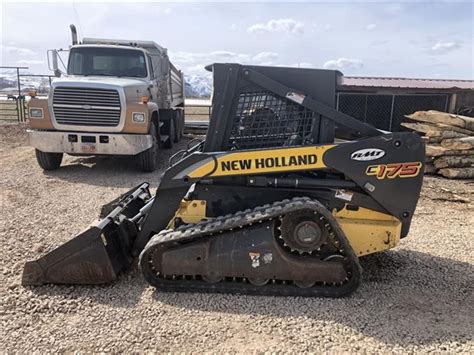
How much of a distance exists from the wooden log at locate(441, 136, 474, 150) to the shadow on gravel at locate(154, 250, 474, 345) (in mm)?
5976

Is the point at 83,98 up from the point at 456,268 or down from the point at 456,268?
up

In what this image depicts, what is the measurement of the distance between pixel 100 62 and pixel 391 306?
862 centimetres

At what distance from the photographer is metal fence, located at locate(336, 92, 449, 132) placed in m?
14.0

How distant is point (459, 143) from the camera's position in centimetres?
959

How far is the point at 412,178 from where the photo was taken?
3.88 m

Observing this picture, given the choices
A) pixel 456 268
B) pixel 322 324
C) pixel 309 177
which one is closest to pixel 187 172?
pixel 309 177

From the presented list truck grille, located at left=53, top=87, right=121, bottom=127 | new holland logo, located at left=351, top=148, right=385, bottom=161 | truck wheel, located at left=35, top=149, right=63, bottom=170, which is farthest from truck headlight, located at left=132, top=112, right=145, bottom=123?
new holland logo, located at left=351, top=148, right=385, bottom=161

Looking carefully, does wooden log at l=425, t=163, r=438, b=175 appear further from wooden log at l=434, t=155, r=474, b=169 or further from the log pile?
wooden log at l=434, t=155, r=474, b=169

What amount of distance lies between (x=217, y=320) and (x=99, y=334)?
2.92ft

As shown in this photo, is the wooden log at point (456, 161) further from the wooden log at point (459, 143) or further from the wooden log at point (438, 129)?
the wooden log at point (438, 129)

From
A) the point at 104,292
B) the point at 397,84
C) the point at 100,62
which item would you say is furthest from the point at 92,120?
the point at 397,84

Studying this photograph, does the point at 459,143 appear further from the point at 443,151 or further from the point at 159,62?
the point at 159,62

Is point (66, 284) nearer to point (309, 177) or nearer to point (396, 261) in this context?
point (309, 177)

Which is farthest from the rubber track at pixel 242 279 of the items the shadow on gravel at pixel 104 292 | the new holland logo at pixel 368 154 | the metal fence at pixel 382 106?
the metal fence at pixel 382 106
